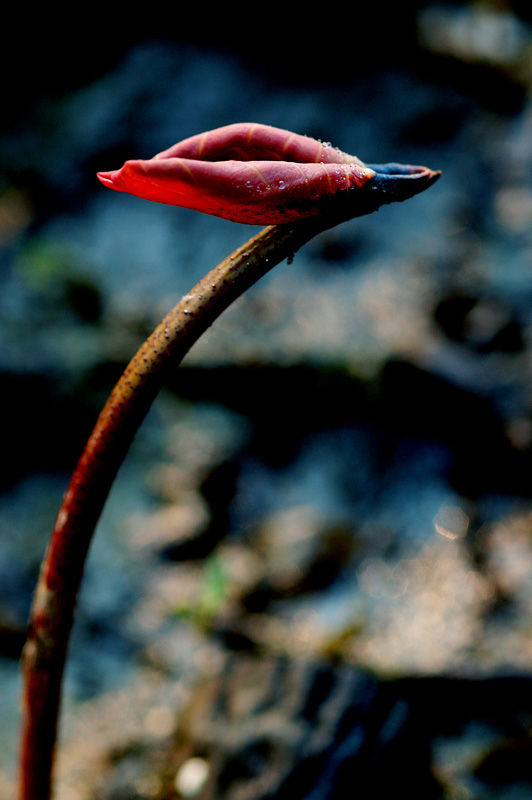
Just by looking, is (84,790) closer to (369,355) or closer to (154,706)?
(154,706)

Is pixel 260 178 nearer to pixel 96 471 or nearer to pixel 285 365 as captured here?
pixel 96 471

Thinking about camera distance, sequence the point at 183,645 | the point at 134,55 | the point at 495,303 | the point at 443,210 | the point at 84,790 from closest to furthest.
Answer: the point at 84,790, the point at 183,645, the point at 495,303, the point at 443,210, the point at 134,55

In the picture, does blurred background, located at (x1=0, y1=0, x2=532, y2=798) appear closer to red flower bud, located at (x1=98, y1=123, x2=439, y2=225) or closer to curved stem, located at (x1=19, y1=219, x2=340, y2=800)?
curved stem, located at (x1=19, y1=219, x2=340, y2=800)

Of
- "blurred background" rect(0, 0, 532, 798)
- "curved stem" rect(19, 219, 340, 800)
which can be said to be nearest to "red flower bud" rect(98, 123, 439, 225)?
"curved stem" rect(19, 219, 340, 800)

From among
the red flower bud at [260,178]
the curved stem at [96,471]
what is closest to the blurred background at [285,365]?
the curved stem at [96,471]

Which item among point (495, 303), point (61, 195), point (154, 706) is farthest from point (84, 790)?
point (61, 195)

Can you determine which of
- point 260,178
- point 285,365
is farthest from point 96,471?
point 285,365
